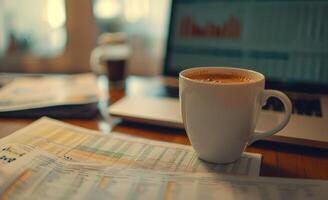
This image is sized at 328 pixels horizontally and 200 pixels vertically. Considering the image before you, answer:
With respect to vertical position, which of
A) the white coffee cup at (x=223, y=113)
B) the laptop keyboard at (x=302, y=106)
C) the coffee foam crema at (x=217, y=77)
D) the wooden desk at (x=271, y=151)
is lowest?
the wooden desk at (x=271, y=151)

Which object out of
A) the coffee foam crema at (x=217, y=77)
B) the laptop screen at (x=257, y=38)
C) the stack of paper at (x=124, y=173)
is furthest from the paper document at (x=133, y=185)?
the laptop screen at (x=257, y=38)

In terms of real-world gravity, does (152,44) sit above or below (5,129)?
above

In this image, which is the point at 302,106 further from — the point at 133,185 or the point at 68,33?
the point at 68,33

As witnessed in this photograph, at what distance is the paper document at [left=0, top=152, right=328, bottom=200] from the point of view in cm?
39

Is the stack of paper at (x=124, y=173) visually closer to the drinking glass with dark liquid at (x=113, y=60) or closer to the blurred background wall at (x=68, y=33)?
the drinking glass with dark liquid at (x=113, y=60)

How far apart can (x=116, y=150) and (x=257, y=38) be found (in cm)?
45

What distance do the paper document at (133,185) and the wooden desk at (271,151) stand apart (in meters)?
0.05

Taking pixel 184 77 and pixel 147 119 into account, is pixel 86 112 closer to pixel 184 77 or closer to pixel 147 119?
pixel 147 119

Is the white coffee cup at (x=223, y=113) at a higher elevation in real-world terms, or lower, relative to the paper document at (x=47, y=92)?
higher

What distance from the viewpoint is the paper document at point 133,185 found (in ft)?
1.28

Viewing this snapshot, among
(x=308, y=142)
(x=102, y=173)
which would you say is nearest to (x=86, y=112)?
(x=102, y=173)

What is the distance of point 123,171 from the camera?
1.45 feet

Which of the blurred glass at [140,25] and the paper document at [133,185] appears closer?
the paper document at [133,185]

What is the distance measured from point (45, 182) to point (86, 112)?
0.27m
